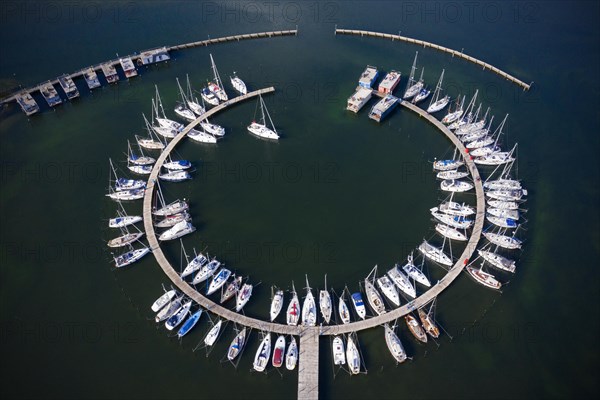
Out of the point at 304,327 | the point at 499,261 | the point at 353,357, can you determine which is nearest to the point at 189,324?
the point at 304,327

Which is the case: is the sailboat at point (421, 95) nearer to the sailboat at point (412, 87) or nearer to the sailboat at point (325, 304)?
the sailboat at point (412, 87)

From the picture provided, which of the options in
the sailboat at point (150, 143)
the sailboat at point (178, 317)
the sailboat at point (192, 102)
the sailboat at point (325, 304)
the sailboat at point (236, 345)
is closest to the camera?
the sailboat at point (236, 345)

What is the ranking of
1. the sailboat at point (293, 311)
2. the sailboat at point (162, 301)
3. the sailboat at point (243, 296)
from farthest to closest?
Answer: 1. the sailboat at point (162, 301)
2. the sailboat at point (243, 296)
3. the sailboat at point (293, 311)

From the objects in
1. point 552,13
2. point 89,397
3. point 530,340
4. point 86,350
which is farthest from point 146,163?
point 552,13

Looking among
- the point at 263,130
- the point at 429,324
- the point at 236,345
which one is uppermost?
the point at 263,130

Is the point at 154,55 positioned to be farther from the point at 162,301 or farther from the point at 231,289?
the point at 231,289

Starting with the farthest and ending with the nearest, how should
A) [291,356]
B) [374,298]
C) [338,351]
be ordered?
1. [374,298]
2. [338,351]
3. [291,356]

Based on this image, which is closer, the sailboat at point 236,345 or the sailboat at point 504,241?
the sailboat at point 236,345

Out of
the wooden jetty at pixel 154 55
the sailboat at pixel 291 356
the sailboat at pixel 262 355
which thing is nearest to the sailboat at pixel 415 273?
the sailboat at pixel 291 356
